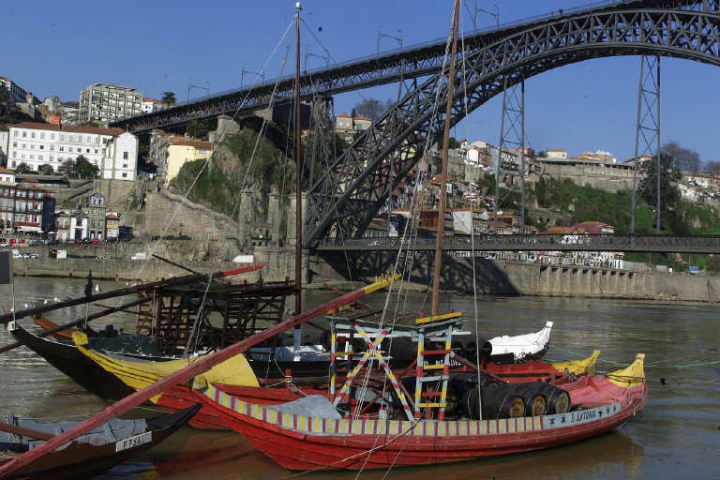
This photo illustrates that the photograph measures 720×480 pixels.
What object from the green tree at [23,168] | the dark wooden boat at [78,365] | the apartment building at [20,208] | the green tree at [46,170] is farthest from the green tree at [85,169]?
the dark wooden boat at [78,365]

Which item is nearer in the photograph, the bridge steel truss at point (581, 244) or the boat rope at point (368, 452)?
the boat rope at point (368, 452)

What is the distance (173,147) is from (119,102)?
71849 millimetres

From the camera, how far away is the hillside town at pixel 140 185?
78125 millimetres

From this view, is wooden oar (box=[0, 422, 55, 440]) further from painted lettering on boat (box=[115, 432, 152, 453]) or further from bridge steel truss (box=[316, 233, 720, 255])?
bridge steel truss (box=[316, 233, 720, 255])

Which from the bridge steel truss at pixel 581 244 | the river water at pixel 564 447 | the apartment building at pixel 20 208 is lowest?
the river water at pixel 564 447

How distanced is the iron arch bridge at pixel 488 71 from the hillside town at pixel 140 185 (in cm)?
318

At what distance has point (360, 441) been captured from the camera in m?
11.5

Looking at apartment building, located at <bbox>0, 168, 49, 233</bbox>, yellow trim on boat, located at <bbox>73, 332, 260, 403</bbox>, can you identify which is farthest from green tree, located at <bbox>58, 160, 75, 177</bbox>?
yellow trim on boat, located at <bbox>73, 332, 260, 403</bbox>

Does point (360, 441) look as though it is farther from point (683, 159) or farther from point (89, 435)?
point (683, 159)

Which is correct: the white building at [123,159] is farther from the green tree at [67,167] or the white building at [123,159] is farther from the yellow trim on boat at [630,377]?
the yellow trim on boat at [630,377]

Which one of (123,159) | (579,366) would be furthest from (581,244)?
(123,159)

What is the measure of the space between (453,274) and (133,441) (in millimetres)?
58742

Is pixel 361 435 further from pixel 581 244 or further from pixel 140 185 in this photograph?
pixel 140 185

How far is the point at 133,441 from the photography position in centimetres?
1103
